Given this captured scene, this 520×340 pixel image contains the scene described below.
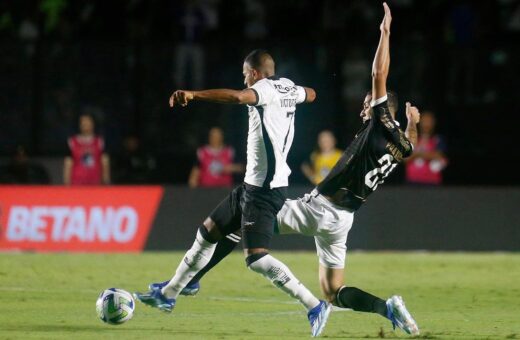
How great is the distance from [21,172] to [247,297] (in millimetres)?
7945

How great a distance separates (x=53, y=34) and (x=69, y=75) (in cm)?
93

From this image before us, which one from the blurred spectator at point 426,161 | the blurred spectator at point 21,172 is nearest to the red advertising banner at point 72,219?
the blurred spectator at point 21,172

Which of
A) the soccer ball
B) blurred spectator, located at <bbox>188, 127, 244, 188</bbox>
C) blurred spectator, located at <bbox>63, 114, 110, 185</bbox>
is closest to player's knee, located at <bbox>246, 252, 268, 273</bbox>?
the soccer ball

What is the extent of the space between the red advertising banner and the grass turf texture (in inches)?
16.9

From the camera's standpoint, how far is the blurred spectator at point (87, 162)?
18.7 metres

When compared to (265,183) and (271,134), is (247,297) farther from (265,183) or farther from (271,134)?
(271,134)

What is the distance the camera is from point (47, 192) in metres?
17.4

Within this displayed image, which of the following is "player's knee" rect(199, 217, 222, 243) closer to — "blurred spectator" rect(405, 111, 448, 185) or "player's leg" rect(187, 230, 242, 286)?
"player's leg" rect(187, 230, 242, 286)

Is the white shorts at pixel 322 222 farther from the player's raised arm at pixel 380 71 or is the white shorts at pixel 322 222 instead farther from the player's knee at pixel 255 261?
the player's raised arm at pixel 380 71

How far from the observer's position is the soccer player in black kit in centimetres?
936

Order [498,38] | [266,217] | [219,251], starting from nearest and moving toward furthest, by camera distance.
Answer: [266,217] < [219,251] < [498,38]

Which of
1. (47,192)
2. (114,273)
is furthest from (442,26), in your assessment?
(114,273)

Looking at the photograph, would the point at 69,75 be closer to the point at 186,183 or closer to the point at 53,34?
the point at 53,34

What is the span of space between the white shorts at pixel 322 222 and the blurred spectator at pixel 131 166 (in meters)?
9.95
